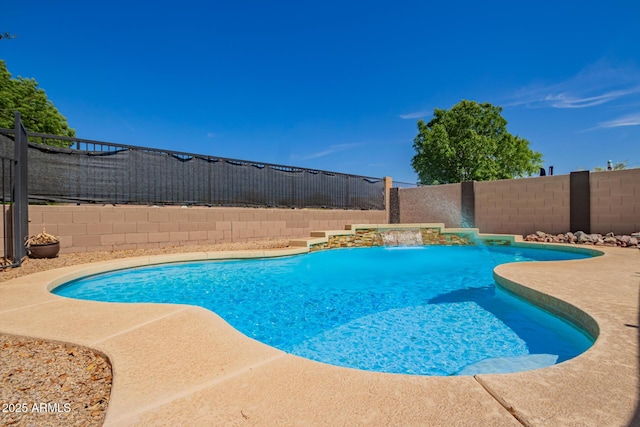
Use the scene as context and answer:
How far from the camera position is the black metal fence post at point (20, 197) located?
5.38 metres

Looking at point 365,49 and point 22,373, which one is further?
point 365,49

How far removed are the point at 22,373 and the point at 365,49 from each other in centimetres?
1681

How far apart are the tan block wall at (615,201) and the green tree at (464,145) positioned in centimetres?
1378

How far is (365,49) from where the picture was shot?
15180 mm

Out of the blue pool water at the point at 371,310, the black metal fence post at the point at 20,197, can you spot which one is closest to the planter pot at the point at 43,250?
the black metal fence post at the point at 20,197

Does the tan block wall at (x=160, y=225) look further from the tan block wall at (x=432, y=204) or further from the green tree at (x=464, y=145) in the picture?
the green tree at (x=464, y=145)

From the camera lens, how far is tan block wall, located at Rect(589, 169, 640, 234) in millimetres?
9414

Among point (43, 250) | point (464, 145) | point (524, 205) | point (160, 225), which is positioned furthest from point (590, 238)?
point (464, 145)

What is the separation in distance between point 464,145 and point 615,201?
1480 cm

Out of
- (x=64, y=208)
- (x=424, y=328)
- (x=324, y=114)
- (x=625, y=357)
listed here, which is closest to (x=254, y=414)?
(x=625, y=357)

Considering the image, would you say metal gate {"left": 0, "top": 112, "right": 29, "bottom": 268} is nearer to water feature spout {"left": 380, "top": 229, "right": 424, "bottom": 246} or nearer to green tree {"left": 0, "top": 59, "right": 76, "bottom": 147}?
water feature spout {"left": 380, "top": 229, "right": 424, "bottom": 246}

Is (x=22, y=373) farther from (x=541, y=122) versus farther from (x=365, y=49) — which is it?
(x=541, y=122)

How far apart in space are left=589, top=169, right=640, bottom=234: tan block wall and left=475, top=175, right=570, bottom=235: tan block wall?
0.73m

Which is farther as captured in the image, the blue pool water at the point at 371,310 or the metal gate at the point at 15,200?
the metal gate at the point at 15,200
